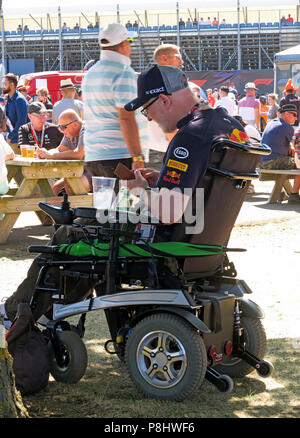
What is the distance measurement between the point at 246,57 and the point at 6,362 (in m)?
44.9

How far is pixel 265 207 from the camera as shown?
11.4 metres

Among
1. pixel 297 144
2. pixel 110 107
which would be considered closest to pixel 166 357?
pixel 110 107

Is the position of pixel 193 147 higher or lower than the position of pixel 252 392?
higher

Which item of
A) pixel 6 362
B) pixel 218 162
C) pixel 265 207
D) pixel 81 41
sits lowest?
pixel 265 207

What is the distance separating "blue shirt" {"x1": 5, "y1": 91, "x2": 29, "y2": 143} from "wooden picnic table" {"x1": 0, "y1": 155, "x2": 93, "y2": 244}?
356 centimetres

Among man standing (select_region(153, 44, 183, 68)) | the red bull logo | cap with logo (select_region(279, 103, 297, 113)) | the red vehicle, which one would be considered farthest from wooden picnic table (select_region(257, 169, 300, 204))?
the red vehicle

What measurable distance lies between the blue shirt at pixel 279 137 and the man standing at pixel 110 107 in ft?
21.4

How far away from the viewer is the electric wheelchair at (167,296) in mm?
3418

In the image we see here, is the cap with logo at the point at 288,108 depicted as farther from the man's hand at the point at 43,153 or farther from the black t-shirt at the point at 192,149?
the black t-shirt at the point at 192,149

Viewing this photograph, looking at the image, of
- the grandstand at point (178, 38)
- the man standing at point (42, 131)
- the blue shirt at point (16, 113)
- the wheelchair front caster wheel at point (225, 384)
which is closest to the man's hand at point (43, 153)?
the man standing at point (42, 131)

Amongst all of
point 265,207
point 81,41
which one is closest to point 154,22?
point 81,41

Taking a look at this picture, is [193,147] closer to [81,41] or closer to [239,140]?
[239,140]

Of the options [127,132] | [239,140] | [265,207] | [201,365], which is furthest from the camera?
[265,207]

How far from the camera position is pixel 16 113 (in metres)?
12.2
